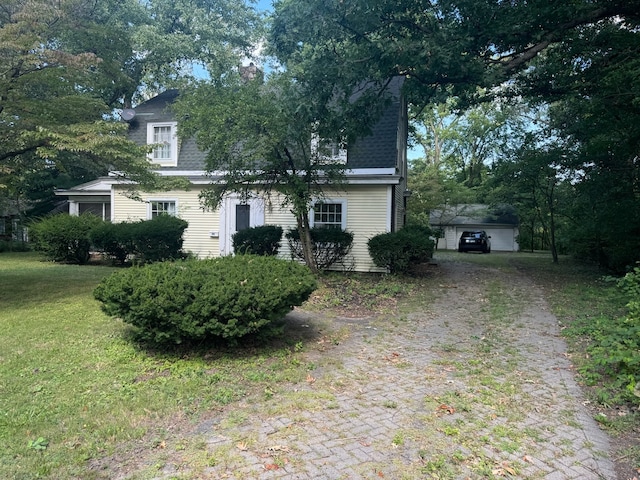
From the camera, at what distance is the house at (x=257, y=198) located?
41.4 ft

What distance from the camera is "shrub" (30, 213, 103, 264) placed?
525 inches

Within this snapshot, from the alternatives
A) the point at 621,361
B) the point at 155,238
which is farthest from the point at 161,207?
the point at 621,361

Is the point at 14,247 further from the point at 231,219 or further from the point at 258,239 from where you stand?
the point at 258,239

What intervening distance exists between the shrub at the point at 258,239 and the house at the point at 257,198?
0.54 metres

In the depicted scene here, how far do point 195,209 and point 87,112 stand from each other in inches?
277

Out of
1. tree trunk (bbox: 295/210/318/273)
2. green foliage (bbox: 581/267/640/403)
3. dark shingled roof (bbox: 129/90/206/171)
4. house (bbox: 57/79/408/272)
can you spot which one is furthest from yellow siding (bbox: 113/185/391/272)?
green foliage (bbox: 581/267/640/403)

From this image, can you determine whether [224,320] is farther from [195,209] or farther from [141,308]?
[195,209]

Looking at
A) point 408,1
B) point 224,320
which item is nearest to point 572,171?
point 408,1

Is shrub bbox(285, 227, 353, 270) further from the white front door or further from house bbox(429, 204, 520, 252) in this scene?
house bbox(429, 204, 520, 252)

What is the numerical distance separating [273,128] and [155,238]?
5.95 m

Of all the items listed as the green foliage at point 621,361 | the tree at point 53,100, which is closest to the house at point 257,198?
the tree at point 53,100

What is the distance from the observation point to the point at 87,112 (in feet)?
24.9

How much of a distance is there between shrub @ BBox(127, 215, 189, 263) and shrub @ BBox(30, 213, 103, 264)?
2.07 meters

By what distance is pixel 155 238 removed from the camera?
12.7 m
